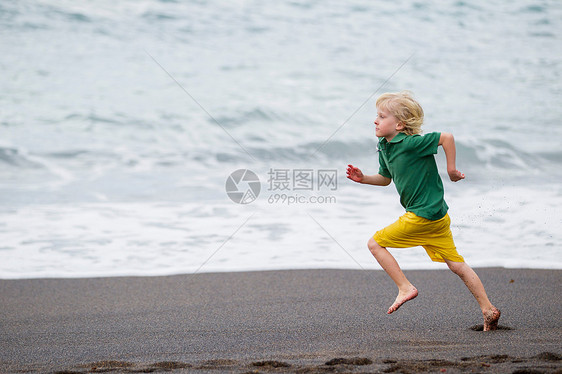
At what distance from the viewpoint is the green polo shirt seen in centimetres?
288

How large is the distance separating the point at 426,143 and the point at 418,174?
16 centimetres

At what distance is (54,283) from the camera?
165 inches

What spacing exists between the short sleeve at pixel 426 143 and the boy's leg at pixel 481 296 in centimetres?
58

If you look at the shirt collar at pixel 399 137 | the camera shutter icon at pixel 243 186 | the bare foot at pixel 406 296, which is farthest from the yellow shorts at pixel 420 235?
the camera shutter icon at pixel 243 186

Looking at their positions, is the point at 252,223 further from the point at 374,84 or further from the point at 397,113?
the point at 374,84

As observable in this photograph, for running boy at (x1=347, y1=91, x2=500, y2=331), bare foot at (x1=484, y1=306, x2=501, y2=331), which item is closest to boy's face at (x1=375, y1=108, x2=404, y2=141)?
running boy at (x1=347, y1=91, x2=500, y2=331)

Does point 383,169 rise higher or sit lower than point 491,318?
higher

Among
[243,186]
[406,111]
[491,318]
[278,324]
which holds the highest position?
[406,111]

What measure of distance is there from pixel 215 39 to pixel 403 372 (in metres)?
10.8

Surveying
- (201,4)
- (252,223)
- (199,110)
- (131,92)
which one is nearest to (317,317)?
(252,223)

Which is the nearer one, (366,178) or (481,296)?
(481,296)

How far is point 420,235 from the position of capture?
9.78 feet

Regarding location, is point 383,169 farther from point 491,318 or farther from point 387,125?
point 491,318

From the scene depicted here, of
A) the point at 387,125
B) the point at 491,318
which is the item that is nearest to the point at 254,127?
the point at 387,125
